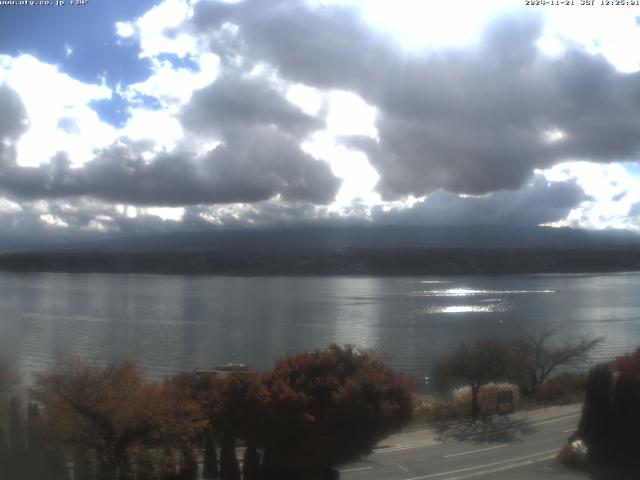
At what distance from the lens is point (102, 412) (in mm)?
10625

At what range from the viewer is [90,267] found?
289 ft

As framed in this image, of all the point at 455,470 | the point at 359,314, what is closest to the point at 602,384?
the point at 455,470

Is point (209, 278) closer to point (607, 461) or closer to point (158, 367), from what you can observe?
point (158, 367)

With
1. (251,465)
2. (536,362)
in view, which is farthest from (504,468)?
(536,362)

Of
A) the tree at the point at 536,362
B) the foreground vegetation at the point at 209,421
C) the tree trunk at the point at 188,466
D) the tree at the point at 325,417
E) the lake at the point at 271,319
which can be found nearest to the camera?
the foreground vegetation at the point at 209,421

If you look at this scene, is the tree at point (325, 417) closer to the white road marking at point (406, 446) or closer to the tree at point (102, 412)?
the white road marking at point (406, 446)

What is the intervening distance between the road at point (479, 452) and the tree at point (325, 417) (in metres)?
0.55

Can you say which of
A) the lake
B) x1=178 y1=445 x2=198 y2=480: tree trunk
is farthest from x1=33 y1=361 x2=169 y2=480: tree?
the lake

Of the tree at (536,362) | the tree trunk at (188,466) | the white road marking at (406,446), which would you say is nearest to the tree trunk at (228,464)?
the tree trunk at (188,466)

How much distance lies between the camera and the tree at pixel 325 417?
11680 millimetres

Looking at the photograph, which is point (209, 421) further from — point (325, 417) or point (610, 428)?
point (610, 428)

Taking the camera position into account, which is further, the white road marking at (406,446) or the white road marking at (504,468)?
the white road marking at (406,446)

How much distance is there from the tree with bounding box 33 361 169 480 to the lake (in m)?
6.83

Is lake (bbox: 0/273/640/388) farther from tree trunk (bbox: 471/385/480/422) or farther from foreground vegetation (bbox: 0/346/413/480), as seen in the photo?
foreground vegetation (bbox: 0/346/413/480)
